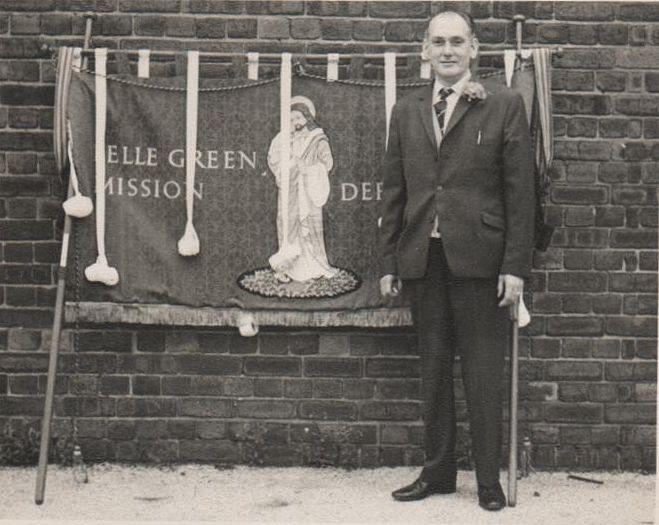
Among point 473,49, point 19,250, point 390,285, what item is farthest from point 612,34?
point 19,250

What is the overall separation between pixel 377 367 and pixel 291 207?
902mm

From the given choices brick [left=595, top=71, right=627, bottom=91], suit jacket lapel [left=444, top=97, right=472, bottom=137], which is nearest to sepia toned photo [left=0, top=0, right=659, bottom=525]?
brick [left=595, top=71, right=627, bottom=91]

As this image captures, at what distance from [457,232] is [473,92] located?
0.59 metres

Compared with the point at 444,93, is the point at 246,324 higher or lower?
lower

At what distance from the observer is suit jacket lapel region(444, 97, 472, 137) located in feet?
13.8

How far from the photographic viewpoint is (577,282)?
4.89m

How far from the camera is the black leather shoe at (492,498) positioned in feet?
14.0

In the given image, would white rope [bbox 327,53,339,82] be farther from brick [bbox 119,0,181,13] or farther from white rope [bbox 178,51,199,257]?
brick [bbox 119,0,181,13]

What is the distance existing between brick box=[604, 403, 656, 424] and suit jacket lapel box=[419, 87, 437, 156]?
1.69 metres

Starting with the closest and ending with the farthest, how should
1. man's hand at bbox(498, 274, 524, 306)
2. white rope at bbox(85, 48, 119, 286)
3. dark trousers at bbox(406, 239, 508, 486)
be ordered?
man's hand at bbox(498, 274, 524, 306), dark trousers at bbox(406, 239, 508, 486), white rope at bbox(85, 48, 119, 286)

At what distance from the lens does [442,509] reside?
4.27m

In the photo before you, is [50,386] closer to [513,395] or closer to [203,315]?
[203,315]

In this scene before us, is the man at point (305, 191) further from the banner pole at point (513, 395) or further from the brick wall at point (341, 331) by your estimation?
the banner pole at point (513, 395)

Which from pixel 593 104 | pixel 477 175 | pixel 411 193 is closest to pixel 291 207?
pixel 411 193
